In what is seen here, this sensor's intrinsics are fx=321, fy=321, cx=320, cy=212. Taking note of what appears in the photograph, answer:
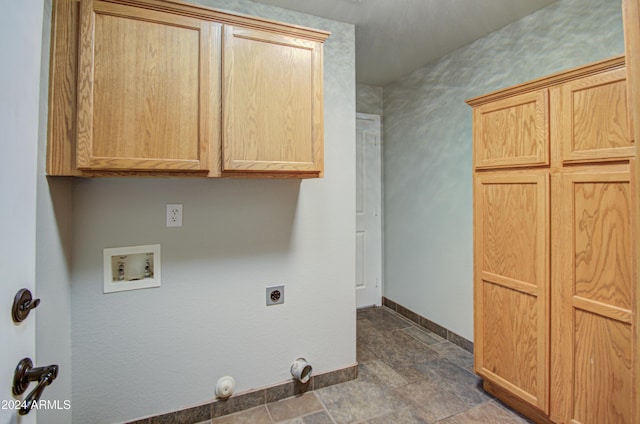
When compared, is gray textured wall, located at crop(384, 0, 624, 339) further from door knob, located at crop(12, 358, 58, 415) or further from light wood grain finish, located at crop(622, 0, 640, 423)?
door knob, located at crop(12, 358, 58, 415)

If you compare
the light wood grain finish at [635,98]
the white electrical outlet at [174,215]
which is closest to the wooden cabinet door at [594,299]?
the light wood grain finish at [635,98]

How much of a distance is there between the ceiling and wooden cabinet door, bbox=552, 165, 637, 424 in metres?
1.31

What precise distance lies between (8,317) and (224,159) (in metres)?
1.01

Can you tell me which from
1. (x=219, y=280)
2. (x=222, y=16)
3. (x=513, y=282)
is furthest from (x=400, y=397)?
(x=222, y=16)

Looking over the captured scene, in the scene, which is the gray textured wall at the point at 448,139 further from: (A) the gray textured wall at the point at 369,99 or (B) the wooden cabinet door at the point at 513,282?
(B) the wooden cabinet door at the point at 513,282

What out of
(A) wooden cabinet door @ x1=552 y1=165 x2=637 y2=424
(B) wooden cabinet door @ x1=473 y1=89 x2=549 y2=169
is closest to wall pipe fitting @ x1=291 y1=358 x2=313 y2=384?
(A) wooden cabinet door @ x1=552 y1=165 x2=637 y2=424

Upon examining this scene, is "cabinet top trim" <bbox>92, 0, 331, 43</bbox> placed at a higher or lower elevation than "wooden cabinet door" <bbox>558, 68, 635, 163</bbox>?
higher

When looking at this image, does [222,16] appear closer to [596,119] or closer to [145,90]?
[145,90]

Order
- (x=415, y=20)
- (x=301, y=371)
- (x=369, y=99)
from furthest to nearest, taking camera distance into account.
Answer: (x=369, y=99), (x=415, y=20), (x=301, y=371)

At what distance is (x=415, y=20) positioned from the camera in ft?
7.51

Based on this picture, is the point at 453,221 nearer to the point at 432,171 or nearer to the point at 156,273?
the point at 432,171

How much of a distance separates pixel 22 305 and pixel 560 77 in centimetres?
226

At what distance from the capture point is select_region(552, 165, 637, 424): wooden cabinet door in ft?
4.62

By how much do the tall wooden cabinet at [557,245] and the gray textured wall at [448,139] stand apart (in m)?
0.60
